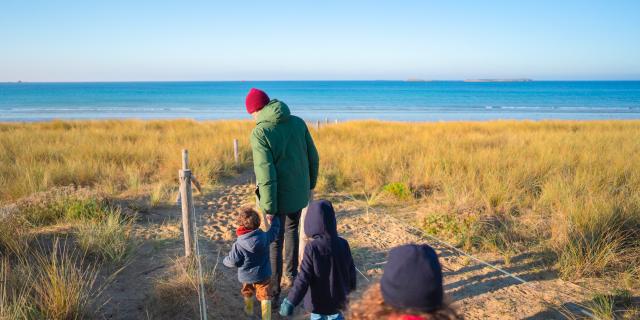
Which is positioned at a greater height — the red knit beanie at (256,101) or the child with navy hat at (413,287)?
the red knit beanie at (256,101)

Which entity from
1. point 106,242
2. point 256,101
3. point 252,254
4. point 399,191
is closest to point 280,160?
point 256,101

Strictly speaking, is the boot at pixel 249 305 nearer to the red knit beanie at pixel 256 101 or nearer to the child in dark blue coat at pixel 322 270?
the child in dark blue coat at pixel 322 270

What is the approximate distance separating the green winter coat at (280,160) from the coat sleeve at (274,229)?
0.08 metres

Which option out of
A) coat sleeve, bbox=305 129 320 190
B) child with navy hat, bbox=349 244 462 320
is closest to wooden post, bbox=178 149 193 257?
coat sleeve, bbox=305 129 320 190

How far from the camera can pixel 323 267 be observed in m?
2.59

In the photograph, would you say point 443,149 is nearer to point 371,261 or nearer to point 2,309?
point 371,261

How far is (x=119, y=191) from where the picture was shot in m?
7.02

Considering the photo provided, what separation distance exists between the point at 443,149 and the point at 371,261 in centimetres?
592

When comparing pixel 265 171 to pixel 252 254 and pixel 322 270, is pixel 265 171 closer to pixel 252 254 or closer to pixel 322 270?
pixel 252 254

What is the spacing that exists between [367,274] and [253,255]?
1.56 meters

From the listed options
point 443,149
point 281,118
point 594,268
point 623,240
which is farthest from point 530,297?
point 443,149

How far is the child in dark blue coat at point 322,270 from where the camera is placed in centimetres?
253

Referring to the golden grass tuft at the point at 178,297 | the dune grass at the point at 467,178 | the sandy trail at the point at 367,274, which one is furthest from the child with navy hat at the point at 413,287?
the dune grass at the point at 467,178

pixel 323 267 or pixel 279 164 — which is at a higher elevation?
pixel 279 164
